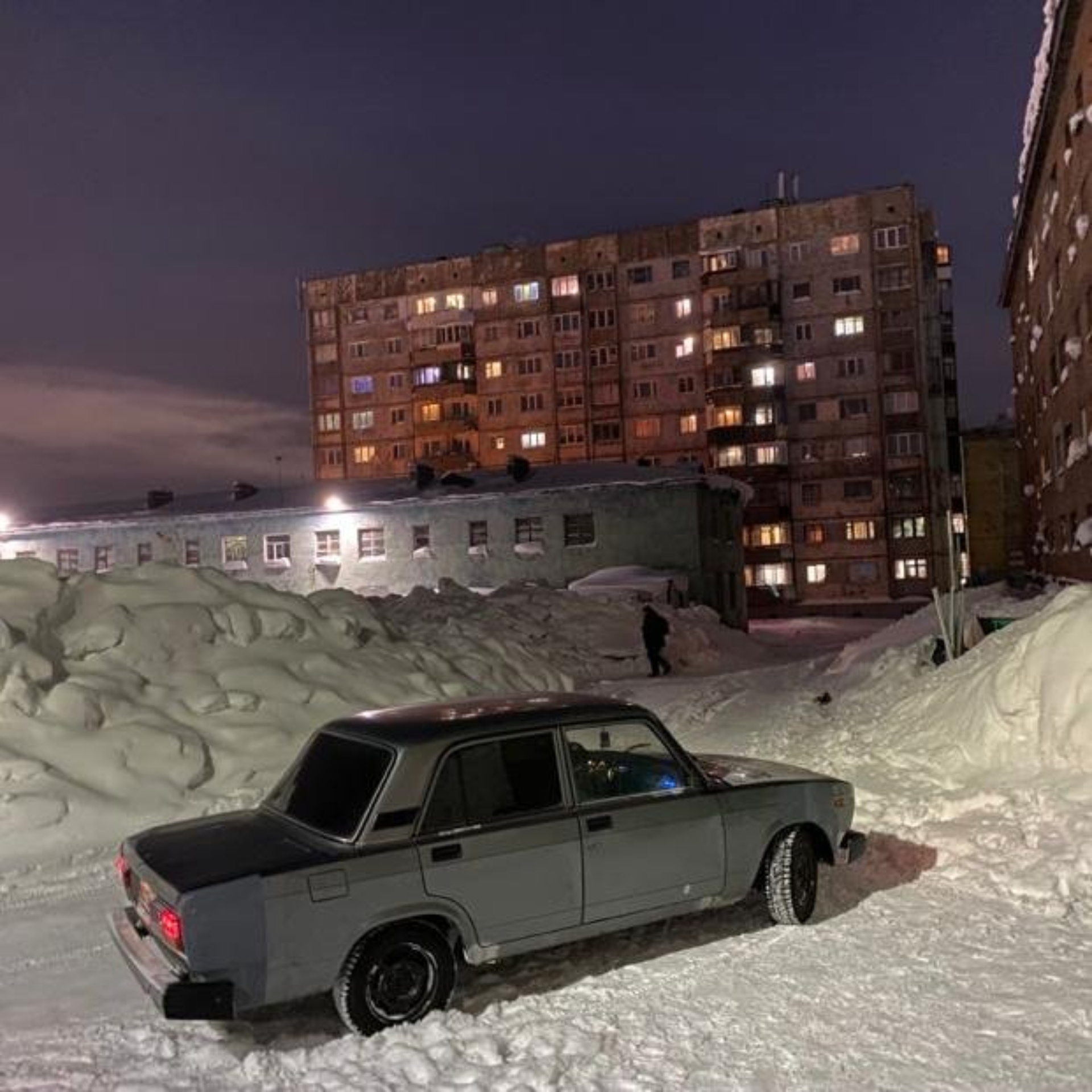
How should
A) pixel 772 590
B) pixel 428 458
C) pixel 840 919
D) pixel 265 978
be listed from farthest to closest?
pixel 428 458 < pixel 772 590 < pixel 840 919 < pixel 265 978

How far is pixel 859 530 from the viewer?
217ft

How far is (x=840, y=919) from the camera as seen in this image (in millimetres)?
6648

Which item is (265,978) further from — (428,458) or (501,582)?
(428,458)

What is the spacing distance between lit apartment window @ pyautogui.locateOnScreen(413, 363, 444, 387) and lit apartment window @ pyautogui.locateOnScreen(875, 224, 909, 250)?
31871 mm

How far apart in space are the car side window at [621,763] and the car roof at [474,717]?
0.08 metres

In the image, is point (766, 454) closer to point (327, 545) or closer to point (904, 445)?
point (904, 445)

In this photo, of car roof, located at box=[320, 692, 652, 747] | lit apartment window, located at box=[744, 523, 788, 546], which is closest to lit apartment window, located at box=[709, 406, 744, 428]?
lit apartment window, located at box=[744, 523, 788, 546]

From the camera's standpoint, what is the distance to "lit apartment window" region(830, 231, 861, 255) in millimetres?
67438

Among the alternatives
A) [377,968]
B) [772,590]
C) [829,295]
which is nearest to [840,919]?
[377,968]

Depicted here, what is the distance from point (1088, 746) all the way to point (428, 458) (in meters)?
70.6

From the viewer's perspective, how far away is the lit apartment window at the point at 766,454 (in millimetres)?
67875

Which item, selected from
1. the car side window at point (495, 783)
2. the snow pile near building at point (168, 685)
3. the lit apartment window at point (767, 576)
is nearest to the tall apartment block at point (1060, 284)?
the snow pile near building at point (168, 685)

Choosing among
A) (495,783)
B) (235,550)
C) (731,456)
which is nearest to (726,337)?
(731,456)

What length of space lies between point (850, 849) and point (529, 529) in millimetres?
35590
